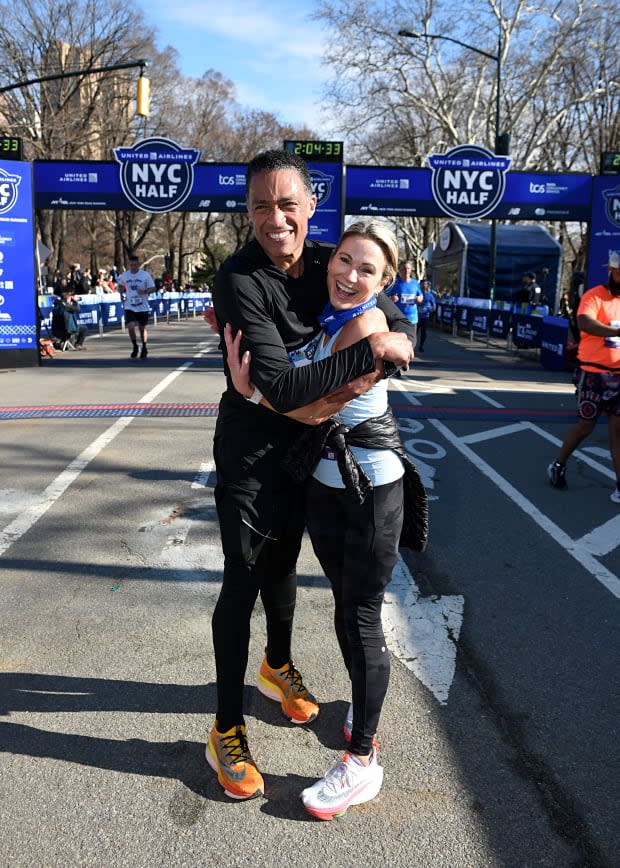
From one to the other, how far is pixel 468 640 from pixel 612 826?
130 cm

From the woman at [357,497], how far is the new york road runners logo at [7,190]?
13725mm

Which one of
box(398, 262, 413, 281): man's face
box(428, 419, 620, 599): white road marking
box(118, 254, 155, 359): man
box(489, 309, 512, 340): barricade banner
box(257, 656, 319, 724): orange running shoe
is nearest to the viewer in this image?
box(257, 656, 319, 724): orange running shoe

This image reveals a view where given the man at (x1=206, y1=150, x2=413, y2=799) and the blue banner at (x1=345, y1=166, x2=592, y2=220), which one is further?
the blue banner at (x1=345, y1=166, x2=592, y2=220)

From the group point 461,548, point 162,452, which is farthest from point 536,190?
point 461,548

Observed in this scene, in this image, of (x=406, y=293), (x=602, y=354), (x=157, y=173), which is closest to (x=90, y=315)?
(x=157, y=173)

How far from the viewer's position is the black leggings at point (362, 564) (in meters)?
2.45

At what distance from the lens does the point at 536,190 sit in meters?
17.0

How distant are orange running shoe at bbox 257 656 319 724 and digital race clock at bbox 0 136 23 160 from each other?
45.8ft

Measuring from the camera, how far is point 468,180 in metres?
Result: 16.7

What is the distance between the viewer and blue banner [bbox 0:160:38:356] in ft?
47.2

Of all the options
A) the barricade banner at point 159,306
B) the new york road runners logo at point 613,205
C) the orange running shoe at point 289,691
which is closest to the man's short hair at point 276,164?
the orange running shoe at point 289,691

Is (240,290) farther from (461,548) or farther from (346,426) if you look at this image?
(461,548)

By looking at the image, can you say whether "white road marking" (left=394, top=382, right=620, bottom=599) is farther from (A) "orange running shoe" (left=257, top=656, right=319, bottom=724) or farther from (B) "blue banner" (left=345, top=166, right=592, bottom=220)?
(B) "blue banner" (left=345, top=166, right=592, bottom=220)

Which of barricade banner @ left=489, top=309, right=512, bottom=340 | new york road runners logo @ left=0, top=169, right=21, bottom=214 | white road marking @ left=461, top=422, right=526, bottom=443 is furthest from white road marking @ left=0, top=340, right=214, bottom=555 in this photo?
barricade banner @ left=489, top=309, right=512, bottom=340
